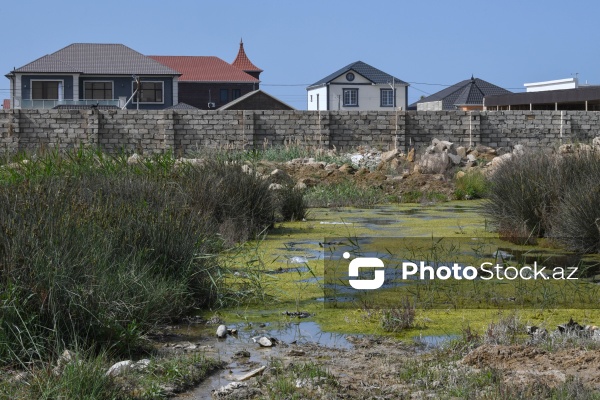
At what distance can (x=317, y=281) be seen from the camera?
771cm

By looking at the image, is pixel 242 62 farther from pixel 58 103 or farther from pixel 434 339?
pixel 434 339

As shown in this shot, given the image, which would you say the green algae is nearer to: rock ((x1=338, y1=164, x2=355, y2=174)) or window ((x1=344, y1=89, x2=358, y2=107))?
rock ((x1=338, y1=164, x2=355, y2=174))

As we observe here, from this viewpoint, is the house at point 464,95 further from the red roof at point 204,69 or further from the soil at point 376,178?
the soil at point 376,178

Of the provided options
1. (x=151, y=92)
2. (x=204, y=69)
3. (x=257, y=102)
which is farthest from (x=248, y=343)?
(x=204, y=69)

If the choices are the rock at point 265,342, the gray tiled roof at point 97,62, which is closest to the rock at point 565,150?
the rock at point 265,342

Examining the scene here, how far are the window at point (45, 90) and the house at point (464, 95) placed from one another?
2773 centimetres

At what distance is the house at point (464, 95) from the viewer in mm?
66625

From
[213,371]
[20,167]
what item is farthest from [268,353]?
[20,167]

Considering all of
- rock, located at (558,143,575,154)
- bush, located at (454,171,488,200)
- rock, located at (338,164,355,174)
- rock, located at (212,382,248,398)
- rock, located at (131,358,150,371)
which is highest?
rock, located at (558,143,575,154)

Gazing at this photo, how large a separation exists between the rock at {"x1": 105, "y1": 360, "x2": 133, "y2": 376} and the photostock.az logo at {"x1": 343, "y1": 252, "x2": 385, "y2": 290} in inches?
122

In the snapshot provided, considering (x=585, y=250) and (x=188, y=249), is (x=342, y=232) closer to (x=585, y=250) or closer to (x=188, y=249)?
(x=585, y=250)

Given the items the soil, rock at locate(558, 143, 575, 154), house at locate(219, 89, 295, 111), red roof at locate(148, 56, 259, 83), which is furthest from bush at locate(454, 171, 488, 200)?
red roof at locate(148, 56, 259, 83)

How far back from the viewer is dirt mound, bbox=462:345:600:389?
445 centimetres

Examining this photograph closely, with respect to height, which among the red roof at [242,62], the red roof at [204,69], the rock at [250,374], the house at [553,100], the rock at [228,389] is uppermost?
the red roof at [242,62]
